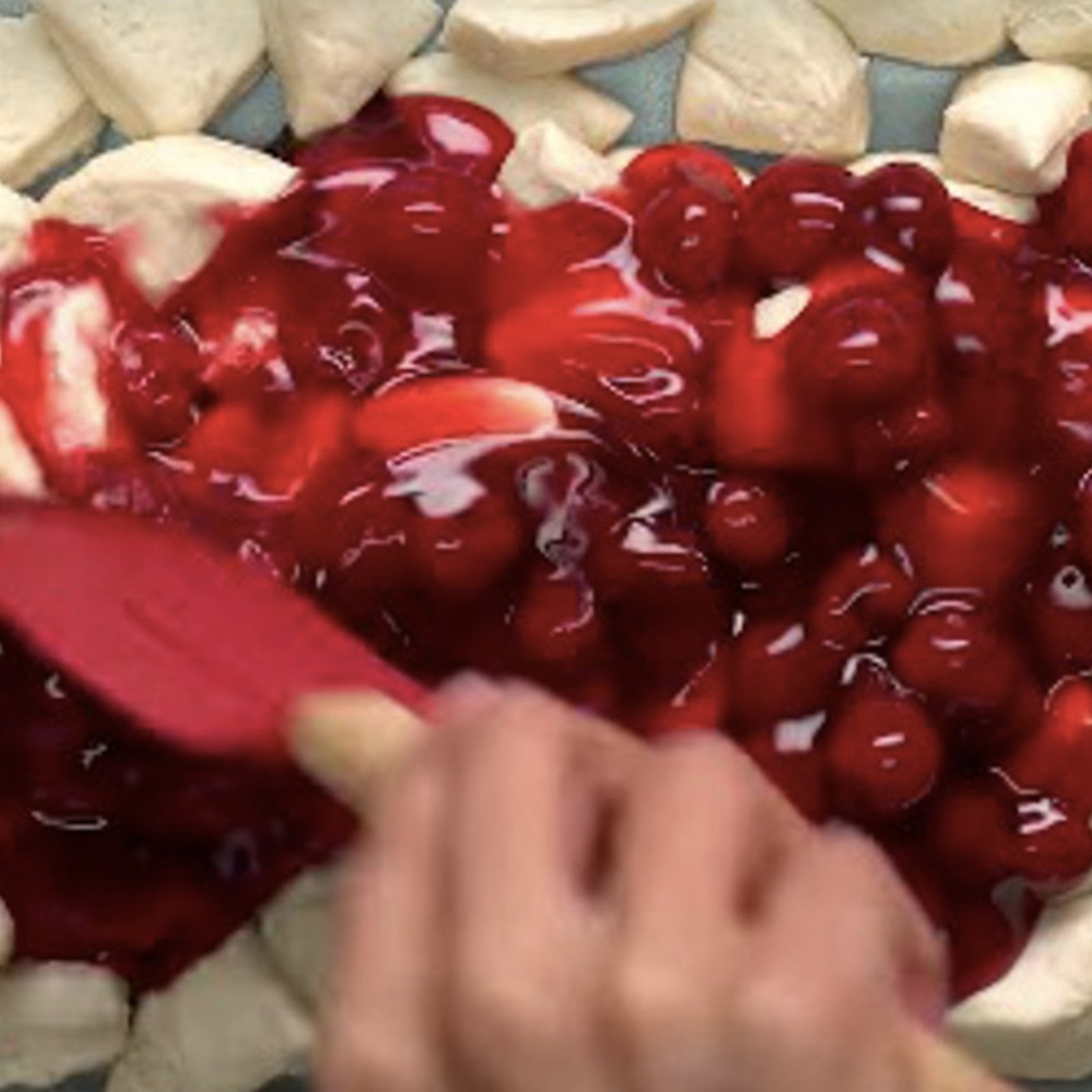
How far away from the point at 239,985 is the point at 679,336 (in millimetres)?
323

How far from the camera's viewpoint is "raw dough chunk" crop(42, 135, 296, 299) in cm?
113

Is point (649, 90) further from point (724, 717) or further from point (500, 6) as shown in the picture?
point (724, 717)

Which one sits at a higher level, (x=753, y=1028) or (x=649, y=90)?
(x=753, y=1028)

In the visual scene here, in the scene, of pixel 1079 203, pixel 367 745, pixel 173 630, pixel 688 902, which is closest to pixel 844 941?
pixel 688 902

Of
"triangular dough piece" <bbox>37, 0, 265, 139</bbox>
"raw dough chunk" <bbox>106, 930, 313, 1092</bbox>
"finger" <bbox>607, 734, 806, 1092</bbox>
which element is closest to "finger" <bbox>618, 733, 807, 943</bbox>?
"finger" <bbox>607, 734, 806, 1092</bbox>

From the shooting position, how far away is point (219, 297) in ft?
3.73

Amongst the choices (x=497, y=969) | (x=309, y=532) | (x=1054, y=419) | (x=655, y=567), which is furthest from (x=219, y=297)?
(x=497, y=969)

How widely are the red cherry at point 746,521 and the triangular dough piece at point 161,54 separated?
0.30 meters

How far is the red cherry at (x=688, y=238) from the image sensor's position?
1095 mm

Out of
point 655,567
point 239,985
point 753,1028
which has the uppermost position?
point 753,1028

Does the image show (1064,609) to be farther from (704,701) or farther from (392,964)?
(392,964)

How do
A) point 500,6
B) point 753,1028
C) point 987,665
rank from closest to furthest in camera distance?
point 753,1028 → point 987,665 → point 500,6

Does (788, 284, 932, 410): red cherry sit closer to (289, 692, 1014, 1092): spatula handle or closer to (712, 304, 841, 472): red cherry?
(712, 304, 841, 472): red cherry

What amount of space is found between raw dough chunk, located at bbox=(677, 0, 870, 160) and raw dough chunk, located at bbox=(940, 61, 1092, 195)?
0.15ft
